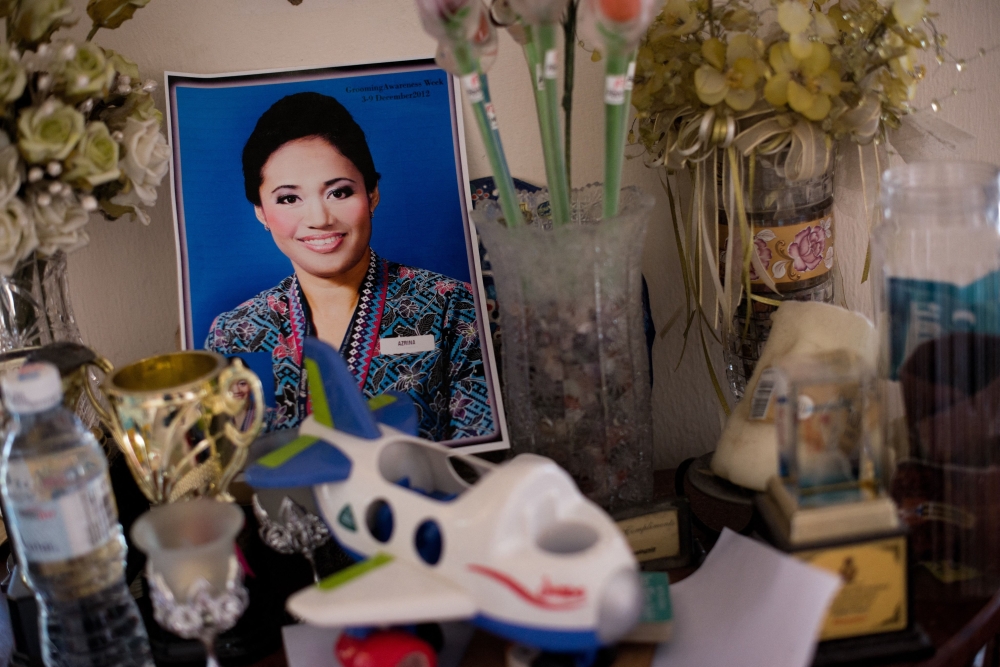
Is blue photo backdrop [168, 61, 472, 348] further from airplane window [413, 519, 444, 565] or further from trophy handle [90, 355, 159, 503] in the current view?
airplane window [413, 519, 444, 565]

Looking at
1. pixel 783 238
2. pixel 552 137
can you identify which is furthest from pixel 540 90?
pixel 783 238

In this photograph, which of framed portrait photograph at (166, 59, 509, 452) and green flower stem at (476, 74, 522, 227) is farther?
framed portrait photograph at (166, 59, 509, 452)

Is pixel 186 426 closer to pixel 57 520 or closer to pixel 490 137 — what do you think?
pixel 57 520

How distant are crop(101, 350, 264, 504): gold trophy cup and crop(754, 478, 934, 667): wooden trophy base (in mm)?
394

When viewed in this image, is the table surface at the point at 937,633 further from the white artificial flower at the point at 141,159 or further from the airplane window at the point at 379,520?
the white artificial flower at the point at 141,159

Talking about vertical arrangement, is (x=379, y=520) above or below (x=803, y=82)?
below

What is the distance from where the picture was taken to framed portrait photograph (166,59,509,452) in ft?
2.73

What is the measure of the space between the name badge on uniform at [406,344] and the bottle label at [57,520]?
1.02ft

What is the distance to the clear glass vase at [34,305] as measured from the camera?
75 centimetres

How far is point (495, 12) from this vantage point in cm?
70

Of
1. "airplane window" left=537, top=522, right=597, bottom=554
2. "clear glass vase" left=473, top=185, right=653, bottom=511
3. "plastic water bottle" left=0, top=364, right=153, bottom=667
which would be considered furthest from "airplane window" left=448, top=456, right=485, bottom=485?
"plastic water bottle" left=0, top=364, right=153, bottom=667

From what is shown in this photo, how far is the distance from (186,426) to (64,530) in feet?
0.35

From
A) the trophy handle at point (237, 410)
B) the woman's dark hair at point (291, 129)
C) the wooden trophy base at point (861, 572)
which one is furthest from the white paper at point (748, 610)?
the woman's dark hair at point (291, 129)

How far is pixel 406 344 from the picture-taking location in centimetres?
84
